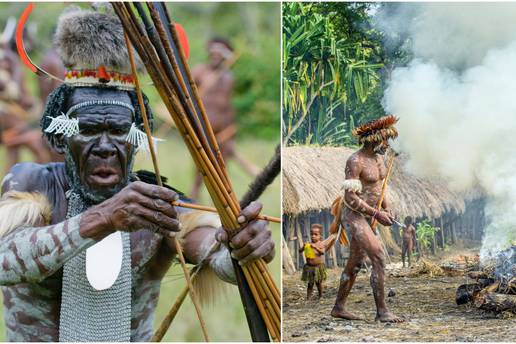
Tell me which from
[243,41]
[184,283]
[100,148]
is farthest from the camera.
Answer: [243,41]

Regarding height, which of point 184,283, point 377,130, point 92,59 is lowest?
point 184,283

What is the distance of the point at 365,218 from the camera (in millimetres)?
4977

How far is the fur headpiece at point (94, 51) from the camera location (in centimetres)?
385

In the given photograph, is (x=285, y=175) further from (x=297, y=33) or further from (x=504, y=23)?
(x=504, y=23)

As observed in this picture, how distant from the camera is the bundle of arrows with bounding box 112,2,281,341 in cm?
327

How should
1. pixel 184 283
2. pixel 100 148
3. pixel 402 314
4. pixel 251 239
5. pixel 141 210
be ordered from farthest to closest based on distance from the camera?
pixel 184 283 → pixel 402 314 → pixel 100 148 → pixel 251 239 → pixel 141 210

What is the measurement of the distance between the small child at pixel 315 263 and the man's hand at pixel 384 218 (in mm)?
328

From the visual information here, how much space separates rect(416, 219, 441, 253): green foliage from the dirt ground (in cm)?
17

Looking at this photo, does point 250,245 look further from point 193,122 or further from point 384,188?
point 384,188

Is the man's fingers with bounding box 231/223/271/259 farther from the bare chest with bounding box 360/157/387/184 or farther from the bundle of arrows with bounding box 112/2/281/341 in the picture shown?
the bare chest with bounding box 360/157/387/184

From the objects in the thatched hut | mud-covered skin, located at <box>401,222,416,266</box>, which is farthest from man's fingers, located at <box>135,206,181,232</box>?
mud-covered skin, located at <box>401,222,416,266</box>

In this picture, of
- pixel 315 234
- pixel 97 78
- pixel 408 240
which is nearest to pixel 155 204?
pixel 97 78

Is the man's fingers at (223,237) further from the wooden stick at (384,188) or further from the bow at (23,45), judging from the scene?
the wooden stick at (384,188)

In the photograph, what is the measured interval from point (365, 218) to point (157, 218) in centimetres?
192
